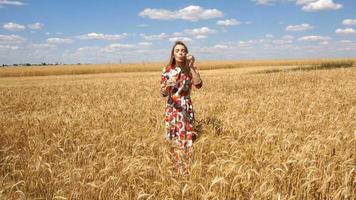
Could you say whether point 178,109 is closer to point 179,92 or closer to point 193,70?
point 179,92

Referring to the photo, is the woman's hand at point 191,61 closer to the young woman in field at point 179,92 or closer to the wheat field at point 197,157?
the young woman in field at point 179,92

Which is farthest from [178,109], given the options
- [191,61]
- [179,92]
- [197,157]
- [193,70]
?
[197,157]

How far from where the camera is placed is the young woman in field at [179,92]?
645cm

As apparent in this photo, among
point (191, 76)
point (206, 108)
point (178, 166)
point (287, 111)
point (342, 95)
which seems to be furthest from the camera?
point (342, 95)

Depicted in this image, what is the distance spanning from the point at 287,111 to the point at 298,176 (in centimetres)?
558

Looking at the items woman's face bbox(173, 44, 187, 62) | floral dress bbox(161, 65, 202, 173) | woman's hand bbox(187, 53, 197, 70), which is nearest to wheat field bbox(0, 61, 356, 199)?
floral dress bbox(161, 65, 202, 173)

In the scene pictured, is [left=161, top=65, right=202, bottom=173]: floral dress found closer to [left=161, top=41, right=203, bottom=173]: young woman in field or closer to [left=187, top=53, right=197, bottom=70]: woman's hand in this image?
[left=161, top=41, right=203, bottom=173]: young woman in field

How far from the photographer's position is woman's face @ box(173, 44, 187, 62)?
643cm

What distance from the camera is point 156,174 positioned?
4719 millimetres

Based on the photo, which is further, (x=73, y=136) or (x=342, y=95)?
(x=342, y=95)

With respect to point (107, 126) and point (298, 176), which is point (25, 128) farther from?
point (298, 176)

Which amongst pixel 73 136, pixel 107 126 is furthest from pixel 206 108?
pixel 73 136

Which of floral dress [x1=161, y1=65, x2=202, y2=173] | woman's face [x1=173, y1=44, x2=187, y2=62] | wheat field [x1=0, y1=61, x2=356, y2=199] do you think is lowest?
wheat field [x1=0, y1=61, x2=356, y2=199]

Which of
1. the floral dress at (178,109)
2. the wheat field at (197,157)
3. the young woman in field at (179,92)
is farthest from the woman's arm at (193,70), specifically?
the wheat field at (197,157)
